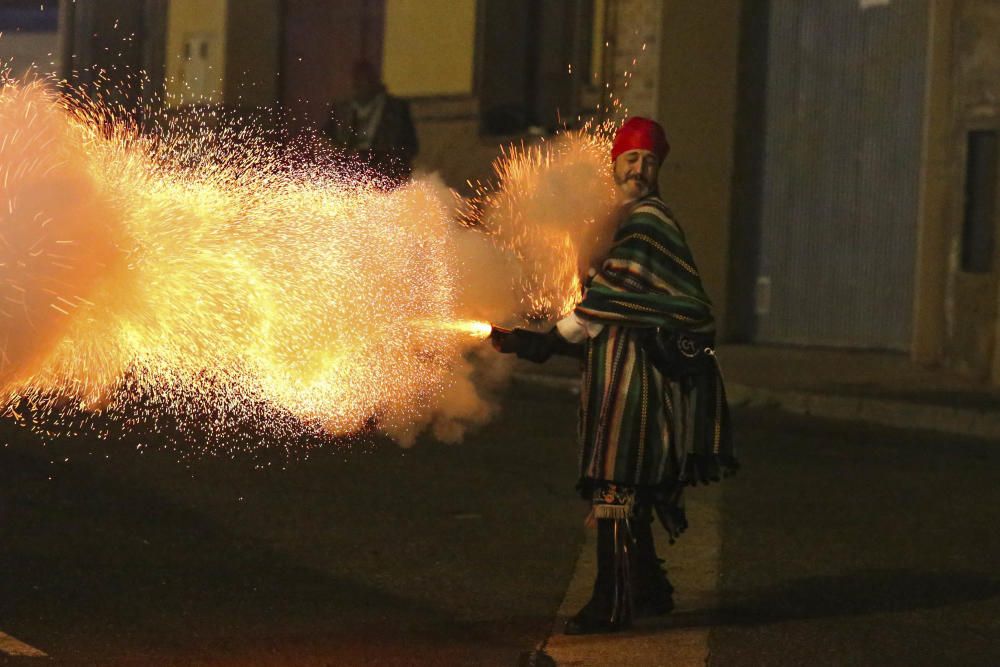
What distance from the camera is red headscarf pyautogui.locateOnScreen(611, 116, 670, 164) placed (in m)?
6.11

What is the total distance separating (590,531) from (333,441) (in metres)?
2.81

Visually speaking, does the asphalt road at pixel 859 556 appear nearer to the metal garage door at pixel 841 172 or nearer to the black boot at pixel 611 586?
the black boot at pixel 611 586

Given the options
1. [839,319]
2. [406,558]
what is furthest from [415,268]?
[839,319]

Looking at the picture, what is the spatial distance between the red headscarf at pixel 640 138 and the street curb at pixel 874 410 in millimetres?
6734

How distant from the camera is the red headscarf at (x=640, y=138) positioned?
611cm

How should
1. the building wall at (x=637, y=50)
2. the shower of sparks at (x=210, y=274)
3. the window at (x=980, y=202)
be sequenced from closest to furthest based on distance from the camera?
the shower of sparks at (x=210, y=274) < the window at (x=980, y=202) < the building wall at (x=637, y=50)

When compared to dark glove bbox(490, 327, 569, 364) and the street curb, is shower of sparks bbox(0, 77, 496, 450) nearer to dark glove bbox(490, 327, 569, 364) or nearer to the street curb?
dark glove bbox(490, 327, 569, 364)

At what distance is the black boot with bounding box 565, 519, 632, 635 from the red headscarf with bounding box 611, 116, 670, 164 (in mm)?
1266

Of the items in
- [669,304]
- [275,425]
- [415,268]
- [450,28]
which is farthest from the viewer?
[450,28]

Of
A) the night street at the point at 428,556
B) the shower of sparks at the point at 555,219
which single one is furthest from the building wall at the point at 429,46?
the shower of sparks at the point at 555,219

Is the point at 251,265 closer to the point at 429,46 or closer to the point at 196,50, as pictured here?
the point at 429,46

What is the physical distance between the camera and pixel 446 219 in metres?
8.33

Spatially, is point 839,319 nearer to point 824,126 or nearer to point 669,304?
point 824,126

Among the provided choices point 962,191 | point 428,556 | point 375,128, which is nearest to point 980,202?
point 962,191
